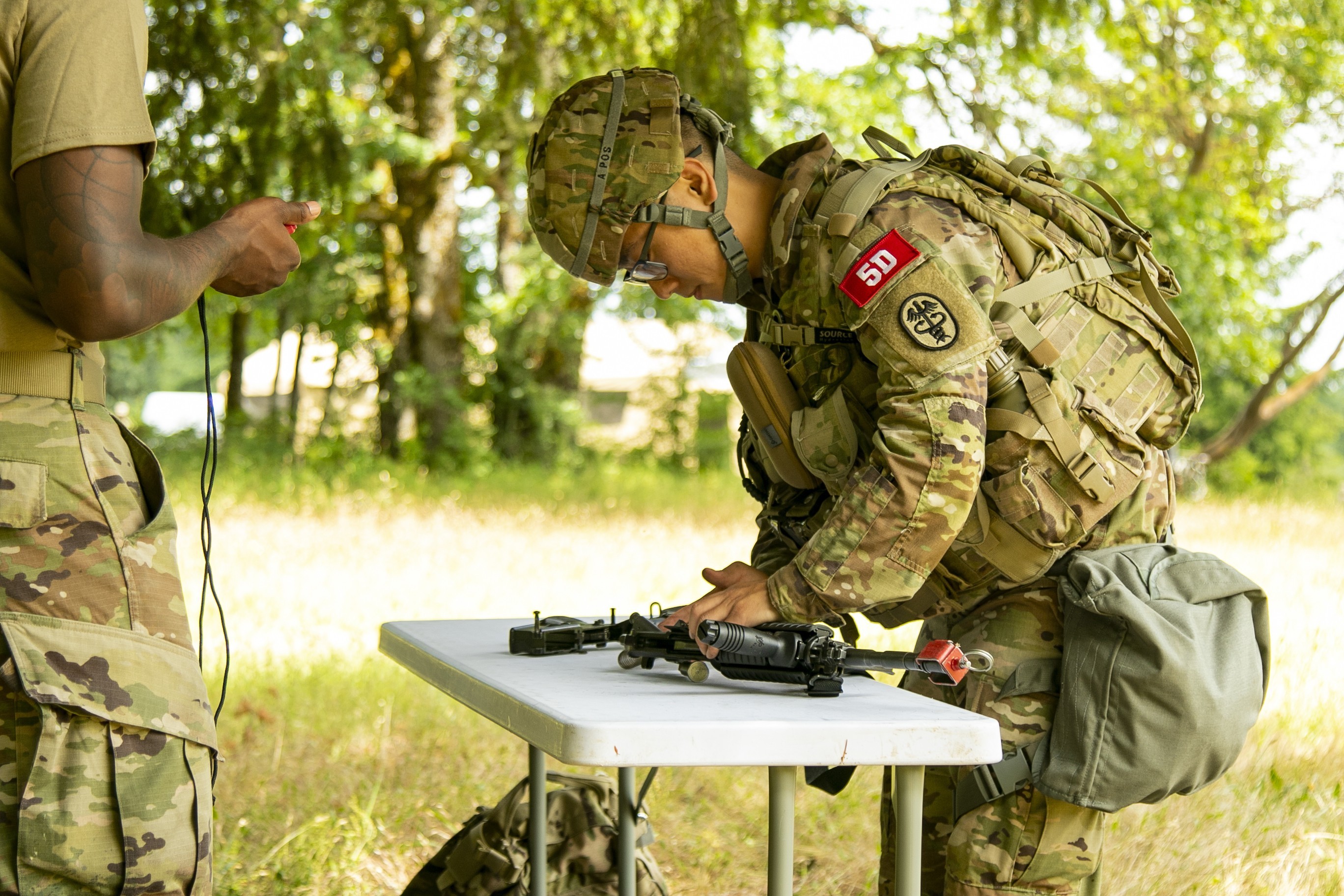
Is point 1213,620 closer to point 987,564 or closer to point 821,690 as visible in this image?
point 987,564

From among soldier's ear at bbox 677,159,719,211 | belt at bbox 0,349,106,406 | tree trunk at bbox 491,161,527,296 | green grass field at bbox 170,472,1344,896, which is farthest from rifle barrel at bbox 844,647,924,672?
tree trunk at bbox 491,161,527,296

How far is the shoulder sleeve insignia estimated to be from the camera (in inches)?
75.3

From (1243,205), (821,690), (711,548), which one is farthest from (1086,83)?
(821,690)

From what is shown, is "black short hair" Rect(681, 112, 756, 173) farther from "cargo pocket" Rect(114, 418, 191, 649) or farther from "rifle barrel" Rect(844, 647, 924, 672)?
"cargo pocket" Rect(114, 418, 191, 649)

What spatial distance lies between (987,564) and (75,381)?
1.62 meters

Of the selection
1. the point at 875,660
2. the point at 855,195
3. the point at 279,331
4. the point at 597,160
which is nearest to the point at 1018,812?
the point at 875,660

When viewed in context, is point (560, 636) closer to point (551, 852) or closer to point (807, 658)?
point (807, 658)

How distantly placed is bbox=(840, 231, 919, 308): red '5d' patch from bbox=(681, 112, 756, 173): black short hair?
41 centimetres

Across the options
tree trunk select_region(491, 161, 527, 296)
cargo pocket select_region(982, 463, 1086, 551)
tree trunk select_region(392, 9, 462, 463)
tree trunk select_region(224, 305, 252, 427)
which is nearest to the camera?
cargo pocket select_region(982, 463, 1086, 551)

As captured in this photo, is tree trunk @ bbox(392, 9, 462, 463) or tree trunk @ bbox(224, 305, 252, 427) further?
tree trunk @ bbox(224, 305, 252, 427)

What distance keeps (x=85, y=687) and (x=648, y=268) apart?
126 cm

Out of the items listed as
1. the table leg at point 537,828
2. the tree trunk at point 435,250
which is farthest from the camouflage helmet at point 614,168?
the tree trunk at point 435,250

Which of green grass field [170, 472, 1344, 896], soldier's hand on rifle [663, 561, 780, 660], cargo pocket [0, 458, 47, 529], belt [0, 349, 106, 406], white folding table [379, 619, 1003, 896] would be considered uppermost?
belt [0, 349, 106, 406]

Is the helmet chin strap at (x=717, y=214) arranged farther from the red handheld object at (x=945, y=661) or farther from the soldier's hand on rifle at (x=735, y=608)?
the red handheld object at (x=945, y=661)
